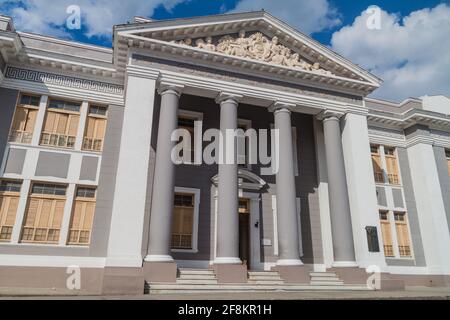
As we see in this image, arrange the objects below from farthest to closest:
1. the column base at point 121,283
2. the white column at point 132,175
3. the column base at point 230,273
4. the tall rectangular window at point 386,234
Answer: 1. the tall rectangular window at point 386,234
2. the column base at point 230,273
3. the white column at point 132,175
4. the column base at point 121,283

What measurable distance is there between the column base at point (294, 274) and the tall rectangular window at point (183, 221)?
378cm

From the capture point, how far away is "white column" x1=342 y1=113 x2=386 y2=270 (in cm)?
1408

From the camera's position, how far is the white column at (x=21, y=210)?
12.4m

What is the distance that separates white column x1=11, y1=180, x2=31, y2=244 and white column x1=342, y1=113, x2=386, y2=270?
12.6 m

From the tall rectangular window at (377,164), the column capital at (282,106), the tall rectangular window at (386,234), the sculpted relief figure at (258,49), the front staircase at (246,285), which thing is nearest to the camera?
the front staircase at (246,285)

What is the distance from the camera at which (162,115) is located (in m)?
13.0

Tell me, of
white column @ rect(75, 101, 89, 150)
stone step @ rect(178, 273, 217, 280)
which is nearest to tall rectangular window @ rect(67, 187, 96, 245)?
white column @ rect(75, 101, 89, 150)

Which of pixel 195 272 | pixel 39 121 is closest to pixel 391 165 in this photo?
pixel 195 272

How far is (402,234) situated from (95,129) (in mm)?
15474

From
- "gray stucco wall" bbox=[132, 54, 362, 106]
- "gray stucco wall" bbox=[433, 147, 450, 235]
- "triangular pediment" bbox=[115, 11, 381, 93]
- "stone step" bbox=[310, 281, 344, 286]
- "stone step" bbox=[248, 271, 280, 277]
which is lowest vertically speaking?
"stone step" bbox=[310, 281, 344, 286]

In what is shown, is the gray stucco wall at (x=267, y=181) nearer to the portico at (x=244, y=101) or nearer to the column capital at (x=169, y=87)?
the portico at (x=244, y=101)

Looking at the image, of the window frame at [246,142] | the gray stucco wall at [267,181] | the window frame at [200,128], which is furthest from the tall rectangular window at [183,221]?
the window frame at [246,142]

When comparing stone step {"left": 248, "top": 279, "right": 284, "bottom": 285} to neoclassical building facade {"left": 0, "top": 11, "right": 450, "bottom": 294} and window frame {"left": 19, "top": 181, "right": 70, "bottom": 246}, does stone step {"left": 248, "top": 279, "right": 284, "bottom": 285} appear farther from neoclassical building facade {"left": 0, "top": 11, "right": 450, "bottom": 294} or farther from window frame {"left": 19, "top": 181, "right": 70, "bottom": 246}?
window frame {"left": 19, "top": 181, "right": 70, "bottom": 246}

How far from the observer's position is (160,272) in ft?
36.2
